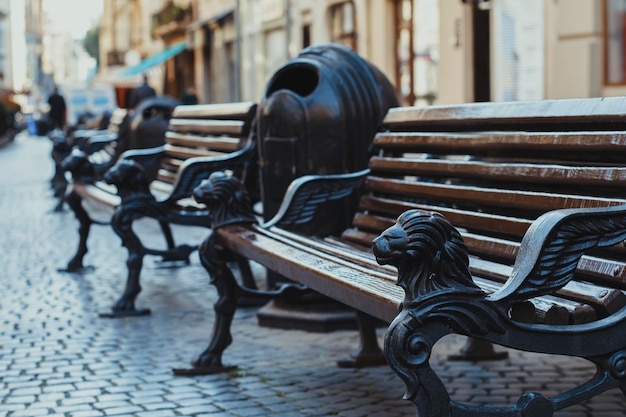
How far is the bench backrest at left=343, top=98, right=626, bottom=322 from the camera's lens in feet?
13.1

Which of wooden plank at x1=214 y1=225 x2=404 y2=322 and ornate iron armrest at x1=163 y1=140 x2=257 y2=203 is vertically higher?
ornate iron armrest at x1=163 y1=140 x2=257 y2=203

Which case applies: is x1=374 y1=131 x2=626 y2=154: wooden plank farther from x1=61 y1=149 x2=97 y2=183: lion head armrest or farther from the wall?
the wall

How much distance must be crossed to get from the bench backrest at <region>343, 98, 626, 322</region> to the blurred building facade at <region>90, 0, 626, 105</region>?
377 inches

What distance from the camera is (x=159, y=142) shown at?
43.2 ft

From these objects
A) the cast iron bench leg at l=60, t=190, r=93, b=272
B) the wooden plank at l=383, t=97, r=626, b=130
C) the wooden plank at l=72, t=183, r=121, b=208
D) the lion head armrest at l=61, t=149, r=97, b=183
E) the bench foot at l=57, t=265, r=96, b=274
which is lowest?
the bench foot at l=57, t=265, r=96, b=274

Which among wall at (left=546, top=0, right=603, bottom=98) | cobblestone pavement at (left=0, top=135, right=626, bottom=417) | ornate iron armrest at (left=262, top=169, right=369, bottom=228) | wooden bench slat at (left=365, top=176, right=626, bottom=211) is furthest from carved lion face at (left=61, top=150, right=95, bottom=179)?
wall at (left=546, top=0, right=603, bottom=98)

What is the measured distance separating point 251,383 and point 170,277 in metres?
3.81

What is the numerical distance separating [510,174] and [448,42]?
48.2 ft

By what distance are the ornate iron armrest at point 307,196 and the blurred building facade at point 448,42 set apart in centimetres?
916

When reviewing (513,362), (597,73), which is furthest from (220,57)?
(513,362)

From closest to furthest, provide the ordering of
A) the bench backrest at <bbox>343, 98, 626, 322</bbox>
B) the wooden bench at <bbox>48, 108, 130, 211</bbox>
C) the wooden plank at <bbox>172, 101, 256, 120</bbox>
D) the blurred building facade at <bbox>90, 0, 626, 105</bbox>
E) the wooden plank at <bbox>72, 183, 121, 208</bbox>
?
the bench backrest at <bbox>343, 98, 626, 322</bbox> → the wooden plank at <bbox>172, 101, 256, 120</bbox> → the wooden plank at <bbox>72, 183, 121, 208</bbox> → the wooden bench at <bbox>48, 108, 130, 211</bbox> → the blurred building facade at <bbox>90, 0, 626, 105</bbox>

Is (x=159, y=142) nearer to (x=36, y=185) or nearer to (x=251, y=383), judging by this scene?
(x=251, y=383)

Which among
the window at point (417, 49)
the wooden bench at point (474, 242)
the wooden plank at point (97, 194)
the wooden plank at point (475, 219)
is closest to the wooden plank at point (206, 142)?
the wooden plank at point (97, 194)

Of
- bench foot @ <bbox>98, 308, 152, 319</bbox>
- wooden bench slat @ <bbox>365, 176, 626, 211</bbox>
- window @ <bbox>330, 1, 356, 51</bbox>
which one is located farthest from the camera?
window @ <bbox>330, 1, 356, 51</bbox>
